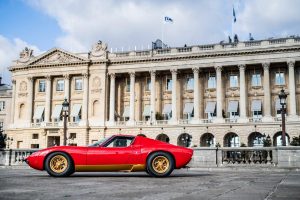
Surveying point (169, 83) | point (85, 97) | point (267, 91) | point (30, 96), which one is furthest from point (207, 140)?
point (30, 96)

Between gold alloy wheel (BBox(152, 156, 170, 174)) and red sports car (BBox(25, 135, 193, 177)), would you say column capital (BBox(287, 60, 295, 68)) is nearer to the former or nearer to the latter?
red sports car (BBox(25, 135, 193, 177))

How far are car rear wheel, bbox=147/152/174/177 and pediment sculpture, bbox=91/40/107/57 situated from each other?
166ft

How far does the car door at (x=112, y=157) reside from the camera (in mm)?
12898

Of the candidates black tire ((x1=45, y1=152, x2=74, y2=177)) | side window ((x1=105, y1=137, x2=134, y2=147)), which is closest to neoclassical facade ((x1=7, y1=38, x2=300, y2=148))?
side window ((x1=105, y1=137, x2=134, y2=147))

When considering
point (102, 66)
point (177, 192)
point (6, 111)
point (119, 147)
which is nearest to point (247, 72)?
point (102, 66)

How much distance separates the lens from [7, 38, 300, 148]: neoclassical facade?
180 feet

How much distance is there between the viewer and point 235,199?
23.6 ft

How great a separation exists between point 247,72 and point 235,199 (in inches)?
2061

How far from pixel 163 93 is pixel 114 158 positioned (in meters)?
48.7

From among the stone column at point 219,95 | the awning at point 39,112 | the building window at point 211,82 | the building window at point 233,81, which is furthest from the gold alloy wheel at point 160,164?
the awning at point 39,112

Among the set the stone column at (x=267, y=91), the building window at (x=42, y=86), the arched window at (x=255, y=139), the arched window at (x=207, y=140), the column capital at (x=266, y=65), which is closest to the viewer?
the stone column at (x=267, y=91)

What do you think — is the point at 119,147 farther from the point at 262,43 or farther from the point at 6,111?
the point at 6,111

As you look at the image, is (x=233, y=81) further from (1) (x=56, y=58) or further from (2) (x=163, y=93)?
(1) (x=56, y=58)

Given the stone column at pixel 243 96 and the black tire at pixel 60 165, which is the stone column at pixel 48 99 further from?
the black tire at pixel 60 165
